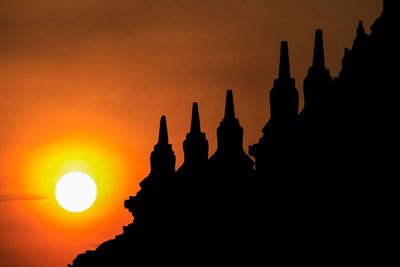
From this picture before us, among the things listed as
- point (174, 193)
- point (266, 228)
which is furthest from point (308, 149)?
point (174, 193)

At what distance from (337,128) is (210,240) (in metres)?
9.01

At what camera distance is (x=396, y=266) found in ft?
88.4

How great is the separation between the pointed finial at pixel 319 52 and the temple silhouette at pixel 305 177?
0.04m

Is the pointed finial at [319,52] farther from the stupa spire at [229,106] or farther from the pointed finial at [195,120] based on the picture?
the pointed finial at [195,120]

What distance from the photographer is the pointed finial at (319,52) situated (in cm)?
3466

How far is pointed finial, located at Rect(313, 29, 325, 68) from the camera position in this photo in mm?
34656

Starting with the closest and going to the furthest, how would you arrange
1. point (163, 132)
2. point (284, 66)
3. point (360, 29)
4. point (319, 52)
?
point (319, 52), point (284, 66), point (360, 29), point (163, 132)

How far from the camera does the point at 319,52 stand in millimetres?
34844

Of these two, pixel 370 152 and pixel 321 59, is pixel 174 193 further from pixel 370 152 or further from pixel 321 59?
pixel 370 152

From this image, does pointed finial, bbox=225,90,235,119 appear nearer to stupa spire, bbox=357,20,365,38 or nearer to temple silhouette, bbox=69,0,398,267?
temple silhouette, bbox=69,0,398,267

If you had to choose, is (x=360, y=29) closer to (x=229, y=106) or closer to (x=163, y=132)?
(x=229, y=106)

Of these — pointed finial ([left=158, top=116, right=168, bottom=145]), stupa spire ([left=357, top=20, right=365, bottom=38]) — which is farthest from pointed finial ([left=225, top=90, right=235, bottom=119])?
pointed finial ([left=158, top=116, right=168, bottom=145])

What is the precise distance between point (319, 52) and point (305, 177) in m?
5.62

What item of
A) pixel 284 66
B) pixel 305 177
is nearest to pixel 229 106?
pixel 284 66
